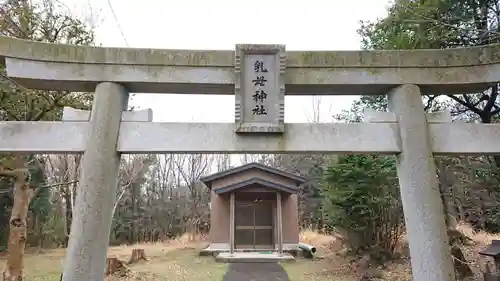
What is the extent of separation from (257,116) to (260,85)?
1.46ft

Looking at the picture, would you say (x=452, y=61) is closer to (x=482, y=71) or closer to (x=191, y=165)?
(x=482, y=71)

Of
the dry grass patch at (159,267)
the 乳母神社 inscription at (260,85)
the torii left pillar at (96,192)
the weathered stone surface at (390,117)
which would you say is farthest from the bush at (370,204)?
the torii left pillar at (96,192)

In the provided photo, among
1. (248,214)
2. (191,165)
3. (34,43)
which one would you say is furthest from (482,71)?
(191,165)

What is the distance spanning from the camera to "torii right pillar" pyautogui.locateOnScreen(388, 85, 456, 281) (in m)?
4.33

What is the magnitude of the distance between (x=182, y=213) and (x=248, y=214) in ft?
30.9

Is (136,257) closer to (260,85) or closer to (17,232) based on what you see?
(17,232)

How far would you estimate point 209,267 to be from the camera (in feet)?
43.5

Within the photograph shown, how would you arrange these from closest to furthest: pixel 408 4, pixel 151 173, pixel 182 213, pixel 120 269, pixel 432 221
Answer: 1. pixel 432 221
2. pixel 408 4
3. pixel 120 269
4. pixel 182 213
5. pixel 151 173

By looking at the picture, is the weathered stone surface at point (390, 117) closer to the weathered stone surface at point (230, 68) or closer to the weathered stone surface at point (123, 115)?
the weathered stone surface at point (230, 68)

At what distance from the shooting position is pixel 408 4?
7.57m

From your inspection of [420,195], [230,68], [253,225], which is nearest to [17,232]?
[230,68]

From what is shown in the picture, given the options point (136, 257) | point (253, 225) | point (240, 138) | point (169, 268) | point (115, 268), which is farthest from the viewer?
point (253, 225)

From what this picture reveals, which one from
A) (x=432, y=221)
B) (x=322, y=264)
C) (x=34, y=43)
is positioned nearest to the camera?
(x=432, y=221)

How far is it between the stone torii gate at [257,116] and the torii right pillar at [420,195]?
0.04 feet
